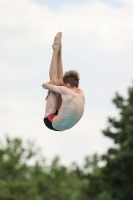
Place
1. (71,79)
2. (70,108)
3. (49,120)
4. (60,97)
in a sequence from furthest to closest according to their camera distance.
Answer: (60,97) → (49,120) → (71,79) → (70,108)

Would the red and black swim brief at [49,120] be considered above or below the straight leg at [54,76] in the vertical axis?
below

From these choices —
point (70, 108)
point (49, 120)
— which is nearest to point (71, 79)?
point (70, 108)

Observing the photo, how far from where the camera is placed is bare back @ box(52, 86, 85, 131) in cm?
2484

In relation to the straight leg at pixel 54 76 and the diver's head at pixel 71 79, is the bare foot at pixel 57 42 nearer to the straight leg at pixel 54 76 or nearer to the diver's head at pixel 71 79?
the straight leg at pixel 54 76

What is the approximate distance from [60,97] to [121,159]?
65755 mm

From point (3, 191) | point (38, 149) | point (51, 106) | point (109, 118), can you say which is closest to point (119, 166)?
point (109, 118)

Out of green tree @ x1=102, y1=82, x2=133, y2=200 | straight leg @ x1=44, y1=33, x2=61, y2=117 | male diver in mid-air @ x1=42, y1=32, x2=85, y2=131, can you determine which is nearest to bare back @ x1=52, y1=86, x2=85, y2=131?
male diver in mid-air @ x1=42, y1=32, x2=85, y2=131

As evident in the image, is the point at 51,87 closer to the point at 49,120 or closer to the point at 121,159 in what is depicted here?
the point at 49,120

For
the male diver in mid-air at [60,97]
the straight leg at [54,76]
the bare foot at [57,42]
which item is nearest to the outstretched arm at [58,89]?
the male diver in mid-air at [60,97]

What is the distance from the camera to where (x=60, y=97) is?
25.5m

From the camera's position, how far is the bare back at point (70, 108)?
24.8 meters

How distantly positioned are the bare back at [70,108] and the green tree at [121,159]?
215 feet

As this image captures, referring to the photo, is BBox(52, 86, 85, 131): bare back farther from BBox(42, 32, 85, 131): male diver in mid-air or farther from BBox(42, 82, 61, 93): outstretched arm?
BBox(42, 82, 61, 93): outstretched arm

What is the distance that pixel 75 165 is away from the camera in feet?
442
